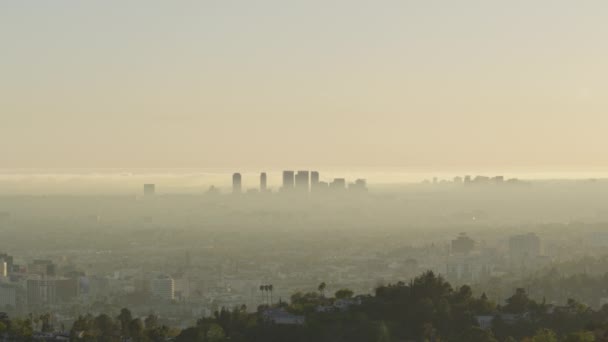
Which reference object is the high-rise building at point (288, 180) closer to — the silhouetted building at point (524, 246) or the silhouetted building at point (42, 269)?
the silhouetted building at point (524, 246)

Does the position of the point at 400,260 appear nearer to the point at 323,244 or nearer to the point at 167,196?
the point at 323,244

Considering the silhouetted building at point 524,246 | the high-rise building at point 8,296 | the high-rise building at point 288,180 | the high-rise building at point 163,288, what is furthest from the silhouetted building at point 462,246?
the high-rise building at point 288,180

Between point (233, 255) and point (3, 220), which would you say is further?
point (3, 220)

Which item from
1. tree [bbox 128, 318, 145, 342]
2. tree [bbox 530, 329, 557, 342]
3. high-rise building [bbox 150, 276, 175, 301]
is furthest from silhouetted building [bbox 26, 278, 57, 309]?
tree [bbox 530, 329, 557, 342]

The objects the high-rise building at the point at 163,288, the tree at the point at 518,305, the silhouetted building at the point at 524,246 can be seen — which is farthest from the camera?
the silhouetted building at the point at 524,246

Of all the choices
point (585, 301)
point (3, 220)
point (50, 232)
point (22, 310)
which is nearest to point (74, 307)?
point (22, 310)

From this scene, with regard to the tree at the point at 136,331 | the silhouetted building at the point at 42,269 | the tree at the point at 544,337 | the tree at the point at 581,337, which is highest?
the tree at the point at 581,337

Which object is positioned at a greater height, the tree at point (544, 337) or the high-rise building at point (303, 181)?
the high-rise building at point (303, 181)

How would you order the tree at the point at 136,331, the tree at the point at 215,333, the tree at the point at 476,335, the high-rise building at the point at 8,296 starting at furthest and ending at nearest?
the high-rise building at the point at 8,296, the tree at the point at 136,331, the tree at the point at 215,333, the tree at the point at 476,335
